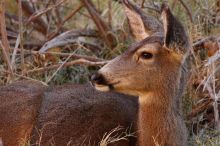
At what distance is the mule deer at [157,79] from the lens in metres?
4.86

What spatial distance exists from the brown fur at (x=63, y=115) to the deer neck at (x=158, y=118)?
0.15 m

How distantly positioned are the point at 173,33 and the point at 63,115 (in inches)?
45.4

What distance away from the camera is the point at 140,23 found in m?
5.42

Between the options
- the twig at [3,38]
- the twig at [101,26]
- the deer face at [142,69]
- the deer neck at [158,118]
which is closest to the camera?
the deer face at [142,69]

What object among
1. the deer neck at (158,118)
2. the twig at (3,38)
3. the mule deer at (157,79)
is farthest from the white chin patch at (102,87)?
the twig at (3,38)

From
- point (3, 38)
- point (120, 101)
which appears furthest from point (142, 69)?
point (3, 38)

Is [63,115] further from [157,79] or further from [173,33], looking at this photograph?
[173,33]

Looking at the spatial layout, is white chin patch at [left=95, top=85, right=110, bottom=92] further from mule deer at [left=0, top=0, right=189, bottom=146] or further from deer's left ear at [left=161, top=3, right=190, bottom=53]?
deer's left ear at [left=161, top=3, right=190, bottom=53]

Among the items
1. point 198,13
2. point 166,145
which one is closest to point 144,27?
point 166,145

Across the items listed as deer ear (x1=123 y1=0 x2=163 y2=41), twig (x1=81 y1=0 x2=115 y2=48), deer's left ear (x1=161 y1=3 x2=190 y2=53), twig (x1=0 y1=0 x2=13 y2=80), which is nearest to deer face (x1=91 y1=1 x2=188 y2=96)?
deer's left ear (x1=161 y1=3 x2=190 y2=53)

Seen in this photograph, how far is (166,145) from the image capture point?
5.04m

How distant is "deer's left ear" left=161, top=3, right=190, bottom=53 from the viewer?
477 centimetres

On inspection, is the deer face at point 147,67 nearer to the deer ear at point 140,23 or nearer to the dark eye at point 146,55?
the dark eye at point 146,55

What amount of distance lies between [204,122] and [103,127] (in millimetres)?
1289
